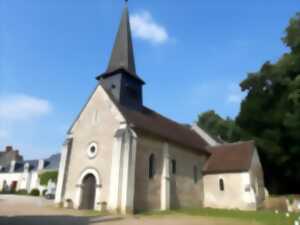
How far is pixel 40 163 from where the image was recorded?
4569 cm

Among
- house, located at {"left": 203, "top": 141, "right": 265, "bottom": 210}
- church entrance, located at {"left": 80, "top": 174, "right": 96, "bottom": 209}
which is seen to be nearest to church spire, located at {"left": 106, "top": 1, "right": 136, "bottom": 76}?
church entrance, located at {"left": 80, "top": 174, "right": 96, "bottom": 209}

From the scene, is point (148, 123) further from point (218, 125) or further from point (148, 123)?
point (218, 125)

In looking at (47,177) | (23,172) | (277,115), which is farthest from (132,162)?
(23,172)

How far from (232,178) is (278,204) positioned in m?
4.70

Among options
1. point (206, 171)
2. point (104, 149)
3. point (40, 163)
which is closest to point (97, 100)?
point (104, 149)

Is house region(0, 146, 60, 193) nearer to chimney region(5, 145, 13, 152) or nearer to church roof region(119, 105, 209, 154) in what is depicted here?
chimney region(5, 145, 13, 152)

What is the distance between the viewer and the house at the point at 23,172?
44094 millimetres

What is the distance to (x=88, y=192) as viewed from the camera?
19875mm

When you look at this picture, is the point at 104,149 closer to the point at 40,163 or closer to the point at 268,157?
the point at 268,157

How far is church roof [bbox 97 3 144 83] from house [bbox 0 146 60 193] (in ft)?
83.3

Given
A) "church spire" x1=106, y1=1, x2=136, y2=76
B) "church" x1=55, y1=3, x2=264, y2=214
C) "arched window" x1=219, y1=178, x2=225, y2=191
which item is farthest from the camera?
"arched window" x1=219, y1=178, x2=225, y2=191

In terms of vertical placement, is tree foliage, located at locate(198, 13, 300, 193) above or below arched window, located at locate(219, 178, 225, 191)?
above

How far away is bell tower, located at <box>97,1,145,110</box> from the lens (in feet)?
71.5

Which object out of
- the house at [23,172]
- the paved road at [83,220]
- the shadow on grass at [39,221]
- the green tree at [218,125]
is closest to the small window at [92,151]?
the paved road at [83,220]
